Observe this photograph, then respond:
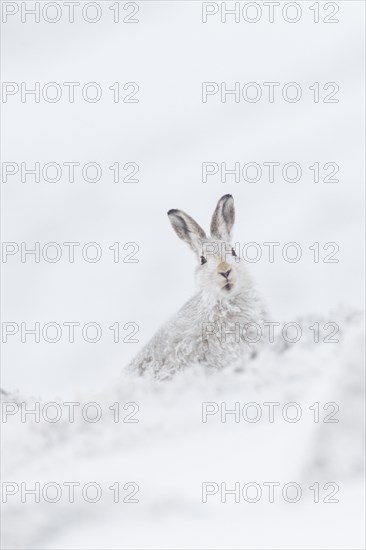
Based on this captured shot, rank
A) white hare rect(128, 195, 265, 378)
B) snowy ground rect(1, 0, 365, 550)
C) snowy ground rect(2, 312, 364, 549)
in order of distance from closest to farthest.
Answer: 1. snowy ground rect(2, 312, 364, 549)
2. snowy ground rect(1, 0, 365, 550)
3. white hare rect(128, 195, 265, 378)

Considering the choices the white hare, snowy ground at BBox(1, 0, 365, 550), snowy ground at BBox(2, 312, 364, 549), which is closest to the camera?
snowy ground at BBox(2, 312, 364, 549)

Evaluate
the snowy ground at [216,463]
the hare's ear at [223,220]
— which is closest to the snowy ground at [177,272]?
the snowy ground at [216,463]

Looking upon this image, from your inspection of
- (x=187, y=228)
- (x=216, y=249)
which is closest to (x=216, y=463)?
(x=216, y=249)

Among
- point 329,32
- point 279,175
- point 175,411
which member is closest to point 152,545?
point 175,411

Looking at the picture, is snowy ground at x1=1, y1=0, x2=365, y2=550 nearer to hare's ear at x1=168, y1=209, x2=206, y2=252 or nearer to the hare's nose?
the hare's nose

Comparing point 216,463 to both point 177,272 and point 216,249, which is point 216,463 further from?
point 177,272

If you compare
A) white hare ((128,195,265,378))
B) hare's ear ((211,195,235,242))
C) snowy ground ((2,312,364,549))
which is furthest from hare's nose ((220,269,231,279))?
snowy ground ((2,312,364,549))
